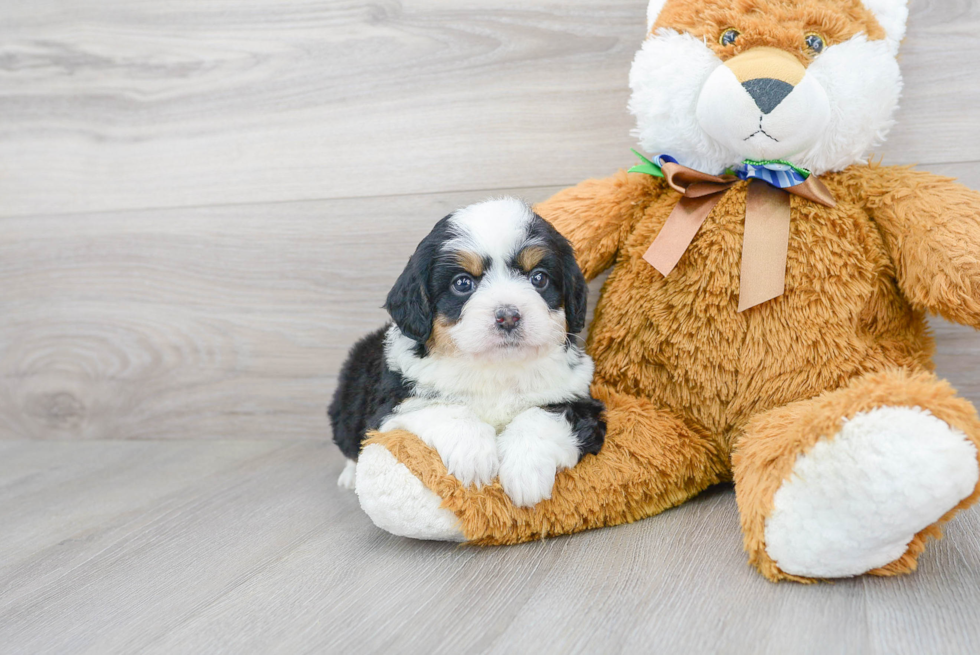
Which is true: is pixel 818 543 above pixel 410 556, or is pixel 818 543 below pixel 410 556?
above

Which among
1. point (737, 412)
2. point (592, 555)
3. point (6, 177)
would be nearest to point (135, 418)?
point (6, 177)

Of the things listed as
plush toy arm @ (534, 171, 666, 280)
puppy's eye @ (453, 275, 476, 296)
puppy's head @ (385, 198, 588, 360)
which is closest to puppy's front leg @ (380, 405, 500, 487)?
puppy's head @ (385, 198, 588, 360)

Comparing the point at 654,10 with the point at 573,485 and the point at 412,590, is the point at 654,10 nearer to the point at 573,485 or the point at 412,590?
the point at 573,485

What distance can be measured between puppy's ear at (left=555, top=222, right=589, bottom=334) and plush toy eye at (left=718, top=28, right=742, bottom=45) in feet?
1.60

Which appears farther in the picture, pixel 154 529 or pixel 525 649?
pixel 154 529

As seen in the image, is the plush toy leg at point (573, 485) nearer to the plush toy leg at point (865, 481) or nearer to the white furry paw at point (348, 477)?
the plush toy leg at point (865, 481)

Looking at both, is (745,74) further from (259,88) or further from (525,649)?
(259,88)

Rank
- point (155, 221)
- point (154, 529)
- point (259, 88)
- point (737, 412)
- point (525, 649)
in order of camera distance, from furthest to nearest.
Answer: point (155, 221) → point (259, 88) → point (154, 529) → point (737, 412) → point (525, 649)

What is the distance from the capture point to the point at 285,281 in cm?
220

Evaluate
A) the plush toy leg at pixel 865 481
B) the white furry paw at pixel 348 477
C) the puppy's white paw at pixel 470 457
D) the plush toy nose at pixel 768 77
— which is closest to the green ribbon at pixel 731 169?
the plush toy nose at pixel 768 77

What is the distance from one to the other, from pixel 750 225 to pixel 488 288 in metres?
0.54

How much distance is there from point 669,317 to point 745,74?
490 mm

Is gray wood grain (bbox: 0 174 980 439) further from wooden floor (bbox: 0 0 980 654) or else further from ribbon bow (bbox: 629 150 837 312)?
ribbon bow (bbox: 629 150 837 312)

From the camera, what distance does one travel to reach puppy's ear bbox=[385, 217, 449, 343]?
1.45m
